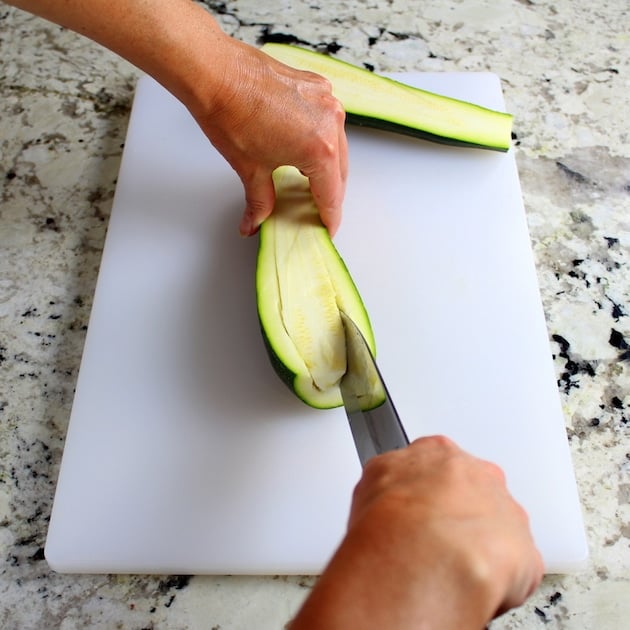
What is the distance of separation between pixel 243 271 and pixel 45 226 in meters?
0.39

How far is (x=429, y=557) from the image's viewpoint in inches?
25.8

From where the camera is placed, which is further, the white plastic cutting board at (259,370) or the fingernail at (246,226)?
the fingernail at (246,226)

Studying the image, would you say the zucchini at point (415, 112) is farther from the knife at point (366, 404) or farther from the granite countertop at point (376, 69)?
the knife at point (366, 404)

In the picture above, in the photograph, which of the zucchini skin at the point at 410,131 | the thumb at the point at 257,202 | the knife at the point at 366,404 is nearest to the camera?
the knife at the point at 366,404

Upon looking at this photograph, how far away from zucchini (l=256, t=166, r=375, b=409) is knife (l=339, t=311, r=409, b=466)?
0.06 feet

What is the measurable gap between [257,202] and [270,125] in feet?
0.45

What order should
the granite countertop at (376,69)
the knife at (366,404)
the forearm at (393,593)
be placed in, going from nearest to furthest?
the forearm at (393,593), the knife at (366,404), the granite countertop at (376,69)

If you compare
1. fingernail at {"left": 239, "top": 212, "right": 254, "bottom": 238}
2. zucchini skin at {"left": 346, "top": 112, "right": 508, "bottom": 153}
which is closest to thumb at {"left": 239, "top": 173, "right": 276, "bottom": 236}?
fingernail at {"left": 239, "top": 212, "right": 254, "bottom": 238}

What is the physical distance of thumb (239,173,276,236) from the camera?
122cm

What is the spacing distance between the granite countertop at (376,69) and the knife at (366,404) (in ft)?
0.78

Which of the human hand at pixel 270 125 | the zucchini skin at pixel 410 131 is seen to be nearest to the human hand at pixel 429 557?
the human hand at pixel 270 125

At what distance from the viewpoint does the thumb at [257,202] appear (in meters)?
1.22

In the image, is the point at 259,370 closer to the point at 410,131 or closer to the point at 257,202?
the point at 257,202

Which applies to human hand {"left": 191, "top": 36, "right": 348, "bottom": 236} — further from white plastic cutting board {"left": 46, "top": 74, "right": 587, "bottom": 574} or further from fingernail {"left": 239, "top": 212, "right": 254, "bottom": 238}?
white plastic cutting board {"left": 46, "top": 74, "right": 587, "bottom": 574}
